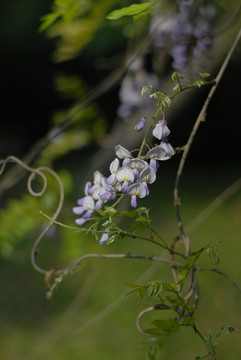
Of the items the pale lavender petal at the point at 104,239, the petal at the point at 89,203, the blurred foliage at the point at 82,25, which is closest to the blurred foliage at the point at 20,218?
the blurred foliage at the point at 82,25

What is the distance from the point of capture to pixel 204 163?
5.60 m

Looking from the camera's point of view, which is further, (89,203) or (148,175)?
(89,203)

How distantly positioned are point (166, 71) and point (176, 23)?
1.80 ft

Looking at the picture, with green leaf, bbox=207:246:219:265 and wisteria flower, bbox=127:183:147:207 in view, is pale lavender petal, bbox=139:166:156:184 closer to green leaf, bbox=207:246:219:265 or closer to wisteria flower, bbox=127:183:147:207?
wisteria flower, bbox=127:183:147:207

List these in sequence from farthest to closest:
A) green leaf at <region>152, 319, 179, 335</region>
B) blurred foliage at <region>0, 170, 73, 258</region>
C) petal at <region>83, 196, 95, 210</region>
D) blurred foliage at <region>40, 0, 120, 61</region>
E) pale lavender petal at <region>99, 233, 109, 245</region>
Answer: blurred foliage at <region>0, 170, 73, 258</region>, blurred foliage at <region>40, 0, 120, 61</region>, petal at <region>83, 196, 95, 210</region>, pale lavender petal at <region>99, 233, 109, 245</region>, green leaf at <region>152, 319, 179, 335</region>

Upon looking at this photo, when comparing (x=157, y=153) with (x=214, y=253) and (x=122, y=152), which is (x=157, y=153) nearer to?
(x=122, y=152)

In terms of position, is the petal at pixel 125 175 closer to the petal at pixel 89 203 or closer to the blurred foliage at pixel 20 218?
the petal at pixel 89 203

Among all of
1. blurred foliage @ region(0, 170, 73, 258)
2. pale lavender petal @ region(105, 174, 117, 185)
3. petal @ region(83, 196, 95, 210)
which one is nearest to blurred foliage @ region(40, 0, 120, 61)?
blurred foliage @ region(0, 170, 73, 258)

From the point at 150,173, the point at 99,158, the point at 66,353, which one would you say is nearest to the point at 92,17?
the point at 99,158

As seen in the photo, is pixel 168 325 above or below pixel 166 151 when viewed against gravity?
below

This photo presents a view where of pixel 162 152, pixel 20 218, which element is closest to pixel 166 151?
pixel 162 152

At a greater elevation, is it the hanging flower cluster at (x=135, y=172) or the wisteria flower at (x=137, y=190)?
the hanging flower cluster at (x=135, y=172)

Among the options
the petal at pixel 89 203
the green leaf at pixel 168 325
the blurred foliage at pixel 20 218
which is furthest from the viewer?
the blurred foliage at pixel 20 218

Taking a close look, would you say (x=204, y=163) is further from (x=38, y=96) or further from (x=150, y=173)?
(x=150, y=173)
